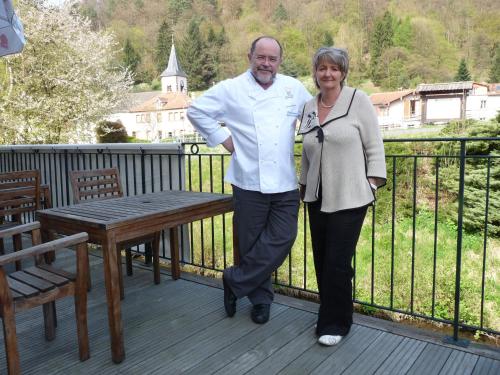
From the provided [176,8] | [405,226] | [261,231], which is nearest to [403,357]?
[261,231]

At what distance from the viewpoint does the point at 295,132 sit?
8.79 ft

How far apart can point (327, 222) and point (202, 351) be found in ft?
3.17

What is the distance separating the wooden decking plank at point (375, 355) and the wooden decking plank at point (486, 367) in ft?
1.31

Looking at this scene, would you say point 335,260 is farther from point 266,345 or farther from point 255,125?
point 255,125

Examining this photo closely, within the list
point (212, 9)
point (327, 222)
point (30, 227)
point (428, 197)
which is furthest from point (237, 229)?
point (212, 9)

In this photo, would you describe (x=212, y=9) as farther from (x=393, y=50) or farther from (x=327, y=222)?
(x=327, y=222)

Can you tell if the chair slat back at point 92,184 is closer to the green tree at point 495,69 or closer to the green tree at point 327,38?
the green tree at point 495,69

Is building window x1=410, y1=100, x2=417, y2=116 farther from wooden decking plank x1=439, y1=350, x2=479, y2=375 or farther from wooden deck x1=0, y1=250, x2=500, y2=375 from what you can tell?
wooden decking plank x1=439, y1=350, x2=479, y2=375

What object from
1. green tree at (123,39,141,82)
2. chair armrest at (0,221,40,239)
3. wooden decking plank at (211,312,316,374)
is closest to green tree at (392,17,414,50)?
green tree at (123,39,141,82)

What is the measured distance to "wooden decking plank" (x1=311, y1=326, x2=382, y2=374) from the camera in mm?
2215

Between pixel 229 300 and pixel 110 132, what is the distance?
19.8m

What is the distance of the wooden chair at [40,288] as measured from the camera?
6.40ft

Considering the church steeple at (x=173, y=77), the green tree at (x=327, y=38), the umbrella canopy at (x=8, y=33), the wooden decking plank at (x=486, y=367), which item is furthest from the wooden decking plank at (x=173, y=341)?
the church steeple at (x=173, y=77)

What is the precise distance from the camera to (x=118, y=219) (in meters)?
2.31
